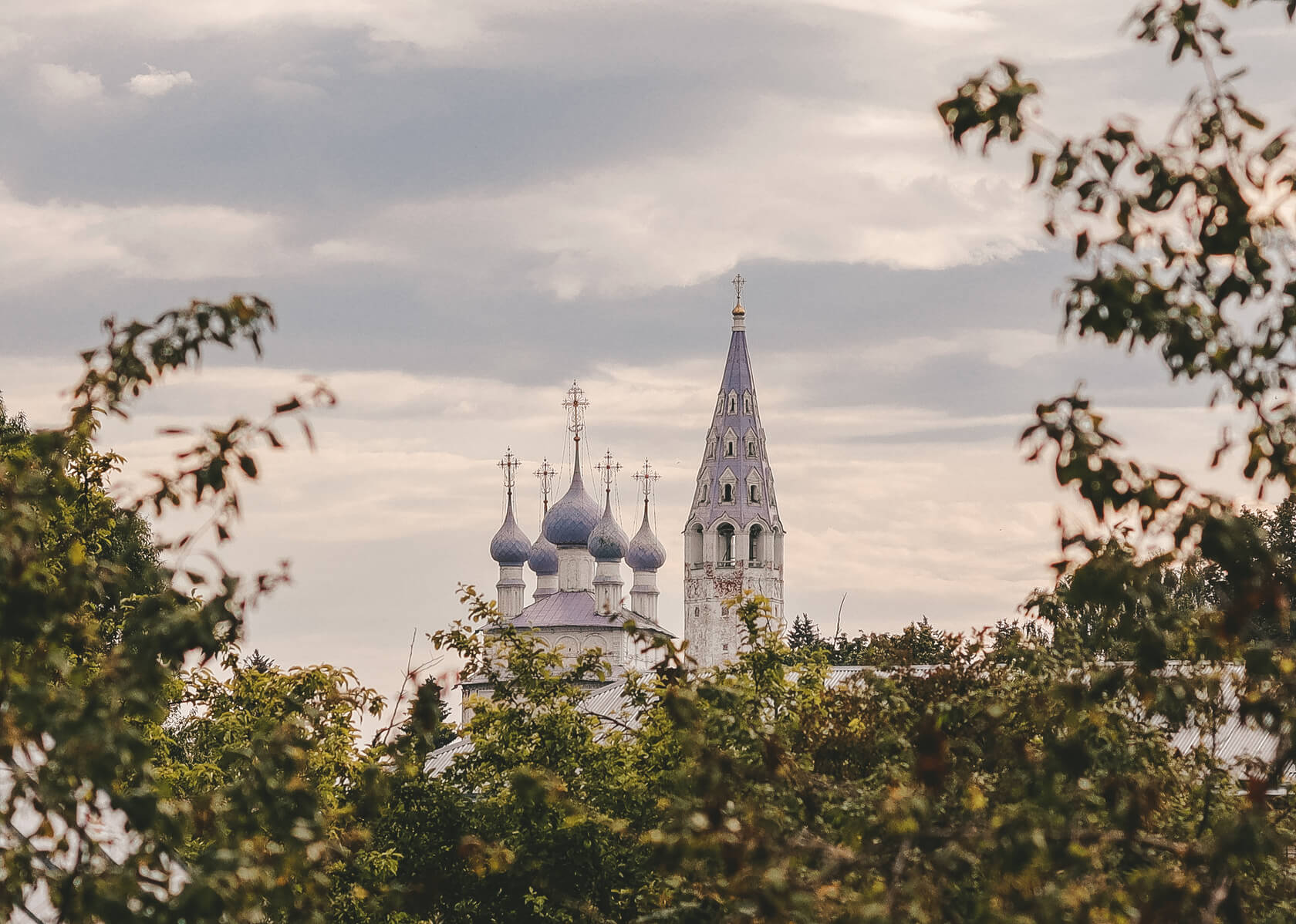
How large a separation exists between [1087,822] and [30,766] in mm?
4598

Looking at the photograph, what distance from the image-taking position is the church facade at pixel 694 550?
3748 inches

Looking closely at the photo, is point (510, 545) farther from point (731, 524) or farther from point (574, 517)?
point (731, 524)

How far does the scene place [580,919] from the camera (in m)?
17.6

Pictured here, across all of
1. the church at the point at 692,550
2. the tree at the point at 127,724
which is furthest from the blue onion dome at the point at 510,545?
the tree at the point at 127,724

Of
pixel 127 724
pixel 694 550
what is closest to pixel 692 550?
pixel 694 550

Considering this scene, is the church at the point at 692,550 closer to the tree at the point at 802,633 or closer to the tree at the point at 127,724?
the tree at the point at 802,633

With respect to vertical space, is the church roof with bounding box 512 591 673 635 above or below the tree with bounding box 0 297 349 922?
above

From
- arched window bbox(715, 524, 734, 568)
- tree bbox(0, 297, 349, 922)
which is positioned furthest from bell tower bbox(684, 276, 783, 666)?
tree bbox(0, 297, 349, 922)

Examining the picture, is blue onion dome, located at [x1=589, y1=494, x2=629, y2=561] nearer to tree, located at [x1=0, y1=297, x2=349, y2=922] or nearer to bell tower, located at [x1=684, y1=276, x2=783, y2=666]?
bell tower, located at [x1=684, y1=276, x2=783, y2=666]

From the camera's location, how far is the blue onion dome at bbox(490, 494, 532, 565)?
106 meters

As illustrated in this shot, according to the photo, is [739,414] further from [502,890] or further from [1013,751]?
[1013,751]

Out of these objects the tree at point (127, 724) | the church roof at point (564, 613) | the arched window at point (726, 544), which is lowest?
the tree at point (127, 724)

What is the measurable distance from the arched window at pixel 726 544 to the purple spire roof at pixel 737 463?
692mm

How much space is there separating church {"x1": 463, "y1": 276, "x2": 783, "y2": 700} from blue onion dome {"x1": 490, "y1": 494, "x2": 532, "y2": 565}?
67 mm
